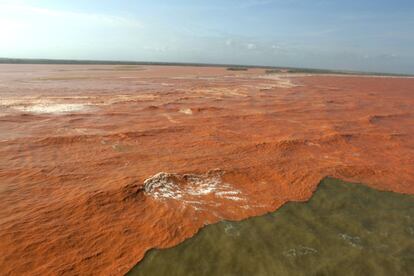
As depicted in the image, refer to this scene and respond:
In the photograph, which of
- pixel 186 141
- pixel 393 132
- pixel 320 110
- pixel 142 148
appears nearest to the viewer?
pixel 142 148

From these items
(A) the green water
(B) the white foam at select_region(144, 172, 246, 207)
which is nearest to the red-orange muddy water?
(B) the white foam at select_region(144, 172, 246, 207)

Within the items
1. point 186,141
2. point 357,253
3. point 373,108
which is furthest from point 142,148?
point 373,108

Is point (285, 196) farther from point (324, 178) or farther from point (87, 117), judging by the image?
point (87, 117)

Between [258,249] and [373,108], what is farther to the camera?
[373,108]

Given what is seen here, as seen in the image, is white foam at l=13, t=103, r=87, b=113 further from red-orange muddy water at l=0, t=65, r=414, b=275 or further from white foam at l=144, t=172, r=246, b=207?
white foam at l=144, t=172, r=246, b=207

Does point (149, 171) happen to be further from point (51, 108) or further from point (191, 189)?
point (51, 108)

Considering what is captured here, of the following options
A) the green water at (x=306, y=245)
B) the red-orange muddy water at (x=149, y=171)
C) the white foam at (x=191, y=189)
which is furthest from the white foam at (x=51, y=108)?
the green water at (x=306, y=245)

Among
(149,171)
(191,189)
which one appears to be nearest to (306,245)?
(191,189)
